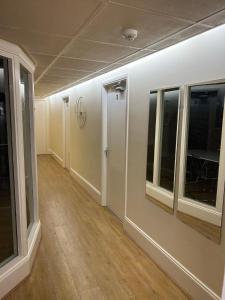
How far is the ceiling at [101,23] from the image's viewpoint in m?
1.31

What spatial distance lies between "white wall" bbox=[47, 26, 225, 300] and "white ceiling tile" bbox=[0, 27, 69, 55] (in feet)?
3.23

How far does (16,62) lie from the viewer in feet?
6.51

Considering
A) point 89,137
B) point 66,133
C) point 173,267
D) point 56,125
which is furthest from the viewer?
point 56,125

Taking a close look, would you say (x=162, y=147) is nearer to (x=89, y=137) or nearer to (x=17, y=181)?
(x=17, y=181)

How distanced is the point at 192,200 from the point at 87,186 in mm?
3049

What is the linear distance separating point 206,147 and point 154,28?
3.19 feet

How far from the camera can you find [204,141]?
1.87 m

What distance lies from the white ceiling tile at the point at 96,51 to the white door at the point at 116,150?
2.60 feet

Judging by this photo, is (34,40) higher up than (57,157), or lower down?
higher up

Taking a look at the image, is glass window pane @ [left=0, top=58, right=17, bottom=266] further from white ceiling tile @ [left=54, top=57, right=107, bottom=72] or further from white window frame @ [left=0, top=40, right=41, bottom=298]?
white ceiling tile @ [left=54, top=57, right=107, bottom=72]

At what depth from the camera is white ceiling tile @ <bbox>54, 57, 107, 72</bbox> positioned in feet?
8.78

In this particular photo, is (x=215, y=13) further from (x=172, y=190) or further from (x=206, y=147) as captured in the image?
(x=172, y=190)

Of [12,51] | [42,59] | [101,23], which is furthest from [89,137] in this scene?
[101,23]

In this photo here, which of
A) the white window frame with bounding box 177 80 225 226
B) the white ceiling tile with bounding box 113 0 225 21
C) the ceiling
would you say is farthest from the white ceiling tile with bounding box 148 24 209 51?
the white window frame with bounding box 177 80 225 226
